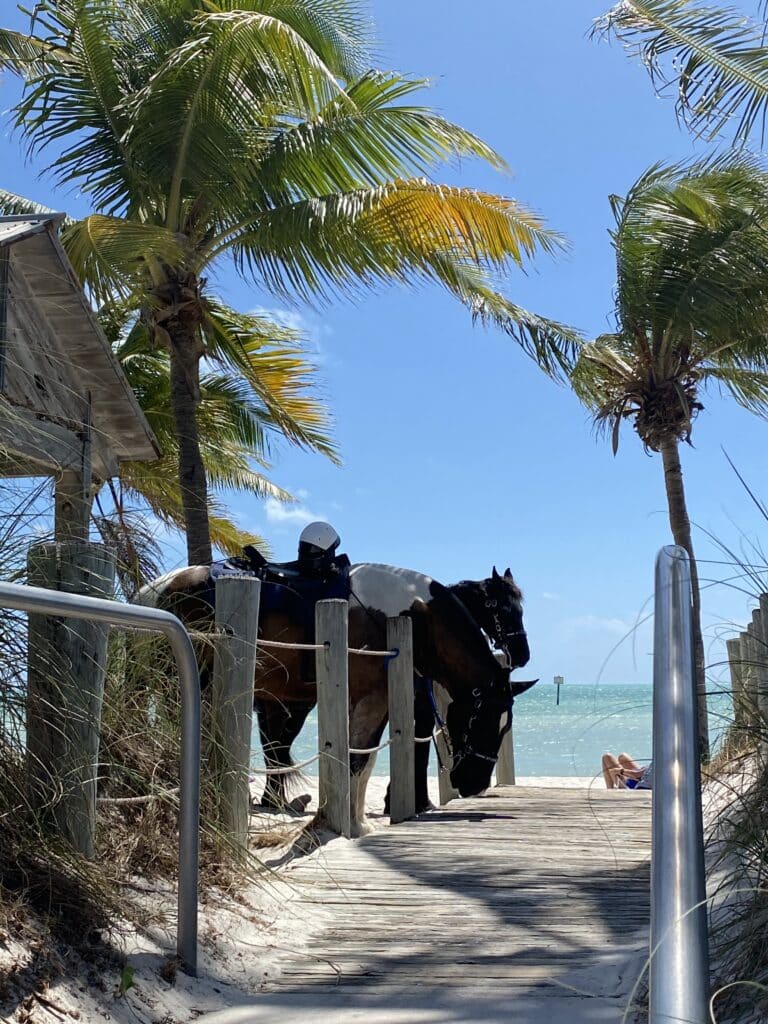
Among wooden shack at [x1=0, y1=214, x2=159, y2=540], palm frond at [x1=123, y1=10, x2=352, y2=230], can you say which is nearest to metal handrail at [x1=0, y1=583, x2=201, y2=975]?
wooden shack at [x1=0, y1=214, x2=159, y2=540]

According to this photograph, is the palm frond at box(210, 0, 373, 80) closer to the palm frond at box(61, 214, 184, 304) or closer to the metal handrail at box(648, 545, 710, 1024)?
the palm frond at box(61, 214, 184, 304)

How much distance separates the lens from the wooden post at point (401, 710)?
26.6 ft

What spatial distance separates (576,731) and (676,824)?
20.5 feet

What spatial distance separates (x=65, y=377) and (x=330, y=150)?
5342 millimetres

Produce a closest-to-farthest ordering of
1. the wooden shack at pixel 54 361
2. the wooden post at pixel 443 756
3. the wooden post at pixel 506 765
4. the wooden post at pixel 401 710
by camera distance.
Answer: the wooden shack at pixel 54 361, the wooden post at pixel 401 710, the wooden post at pixel 443 756, the wooden post at pixel 506 765

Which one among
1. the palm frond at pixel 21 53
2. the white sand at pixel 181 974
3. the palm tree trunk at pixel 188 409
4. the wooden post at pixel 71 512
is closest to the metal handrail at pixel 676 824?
the white sand at pixel 181 974

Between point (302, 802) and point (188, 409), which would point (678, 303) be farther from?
point (302, 802)

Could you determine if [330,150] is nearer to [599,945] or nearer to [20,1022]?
[599,945]

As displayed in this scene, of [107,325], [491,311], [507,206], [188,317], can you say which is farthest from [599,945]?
[107,325]

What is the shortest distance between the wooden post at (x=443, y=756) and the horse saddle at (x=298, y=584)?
1850 millimetres

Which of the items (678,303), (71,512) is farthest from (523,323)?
(71,512)

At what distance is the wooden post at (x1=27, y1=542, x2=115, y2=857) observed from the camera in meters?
3.43

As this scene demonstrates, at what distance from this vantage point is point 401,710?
8.12 metres

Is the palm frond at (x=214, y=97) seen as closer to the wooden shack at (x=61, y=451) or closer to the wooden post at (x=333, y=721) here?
the wooden shack at (x=61, y=451)
